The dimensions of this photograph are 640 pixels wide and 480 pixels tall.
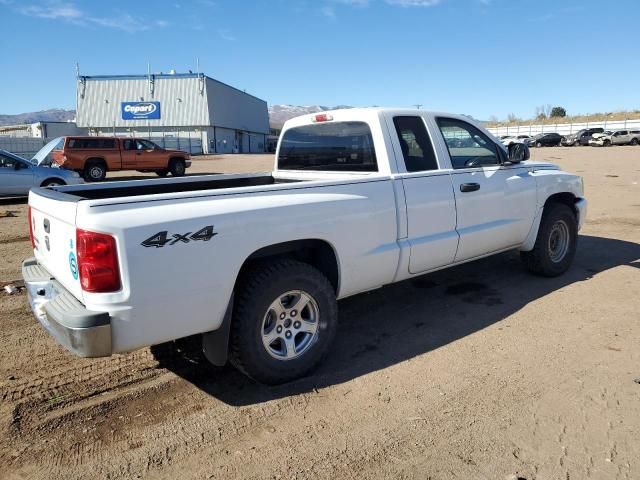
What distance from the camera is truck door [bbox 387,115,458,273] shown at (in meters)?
4.11

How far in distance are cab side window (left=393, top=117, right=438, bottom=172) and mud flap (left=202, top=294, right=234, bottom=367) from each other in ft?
6.61

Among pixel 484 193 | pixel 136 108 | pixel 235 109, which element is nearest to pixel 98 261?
pixel 484 193

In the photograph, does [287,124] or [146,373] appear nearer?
[146,373]

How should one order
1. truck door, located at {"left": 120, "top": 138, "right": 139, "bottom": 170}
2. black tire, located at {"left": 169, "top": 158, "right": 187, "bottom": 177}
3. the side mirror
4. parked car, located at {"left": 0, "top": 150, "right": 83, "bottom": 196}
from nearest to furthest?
the side mirror
parked car, located at {"left": 0, "top": 150, "right": 83, "bottom": 196}
truck door, located at {"left": 120, "top": 138, "right": 139, "bottom": 170}
black tire, located at {"left": 169, "top": 158, "right": 187, "bottom": 177}

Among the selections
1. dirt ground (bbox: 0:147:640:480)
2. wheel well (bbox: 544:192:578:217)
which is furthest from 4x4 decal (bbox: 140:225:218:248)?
wheel well (bbox: 544:192:578:217)

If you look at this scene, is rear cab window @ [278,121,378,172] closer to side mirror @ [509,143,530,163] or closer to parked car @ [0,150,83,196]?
side mirror @ [509,143,530,163]

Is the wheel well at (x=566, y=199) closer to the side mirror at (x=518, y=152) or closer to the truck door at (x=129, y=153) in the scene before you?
the side mirror at (x=518, y=152)

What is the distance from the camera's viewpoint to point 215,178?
195 inches

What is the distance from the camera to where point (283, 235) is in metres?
3.30

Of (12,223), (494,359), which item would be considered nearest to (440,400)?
(494,359)

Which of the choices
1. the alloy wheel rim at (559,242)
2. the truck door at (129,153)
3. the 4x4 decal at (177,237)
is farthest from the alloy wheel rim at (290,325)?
the truck door at (129,153)

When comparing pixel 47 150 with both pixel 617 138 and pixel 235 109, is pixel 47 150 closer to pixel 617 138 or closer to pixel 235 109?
pixel 617 138

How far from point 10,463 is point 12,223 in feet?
29.2

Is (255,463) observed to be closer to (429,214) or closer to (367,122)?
(429,214)
